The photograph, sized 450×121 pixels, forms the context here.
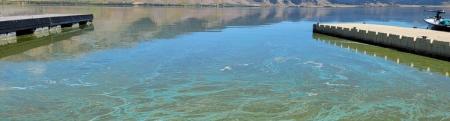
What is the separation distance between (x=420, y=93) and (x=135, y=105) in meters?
13.6

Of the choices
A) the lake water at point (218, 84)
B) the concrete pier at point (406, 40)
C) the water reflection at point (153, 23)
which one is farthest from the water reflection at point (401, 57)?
the water reflection at point (153, 23)

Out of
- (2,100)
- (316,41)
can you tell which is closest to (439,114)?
(2,100)

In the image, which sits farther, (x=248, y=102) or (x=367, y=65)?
(x=367, y=65)

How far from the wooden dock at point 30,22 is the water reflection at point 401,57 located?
103ft

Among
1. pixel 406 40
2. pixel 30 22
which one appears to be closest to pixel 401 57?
pixel 406 40

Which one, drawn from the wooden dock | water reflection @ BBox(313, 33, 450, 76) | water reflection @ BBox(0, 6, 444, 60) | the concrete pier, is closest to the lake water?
water reflection @ BBox(313, 33, 450, 76)

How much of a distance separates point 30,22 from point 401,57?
37858mm

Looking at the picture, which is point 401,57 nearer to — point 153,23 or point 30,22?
point 30,22

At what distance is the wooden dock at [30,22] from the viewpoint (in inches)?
1812

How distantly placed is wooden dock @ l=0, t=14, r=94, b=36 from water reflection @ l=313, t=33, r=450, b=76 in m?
31.4

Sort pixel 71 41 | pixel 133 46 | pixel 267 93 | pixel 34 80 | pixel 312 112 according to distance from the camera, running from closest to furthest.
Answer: pixel 312 112 < pixel 267 93 < pixel 34 80 < pixel 133 46 < pixel 71 41

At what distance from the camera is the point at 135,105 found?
2034cm

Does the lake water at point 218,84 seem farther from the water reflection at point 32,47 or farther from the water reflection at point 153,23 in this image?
the water reflection at point 153,23

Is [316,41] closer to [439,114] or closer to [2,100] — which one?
[439,114]
